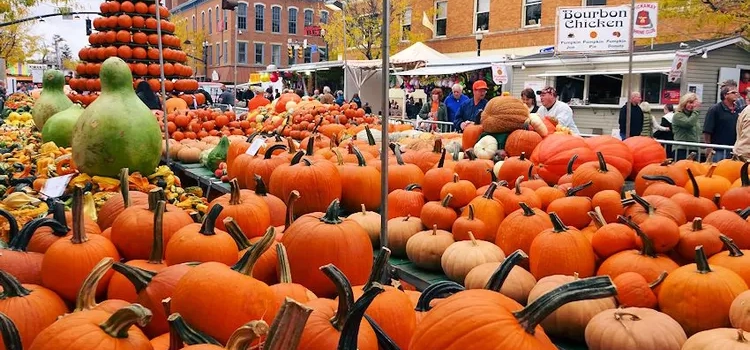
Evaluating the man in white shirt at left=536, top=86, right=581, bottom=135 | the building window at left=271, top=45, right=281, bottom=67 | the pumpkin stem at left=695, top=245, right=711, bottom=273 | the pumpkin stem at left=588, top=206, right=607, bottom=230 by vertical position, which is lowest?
the pumpkin stem at left=695, top=245, right=711, bottom=273

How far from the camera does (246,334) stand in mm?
1115

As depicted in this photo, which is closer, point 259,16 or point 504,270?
point 504,270

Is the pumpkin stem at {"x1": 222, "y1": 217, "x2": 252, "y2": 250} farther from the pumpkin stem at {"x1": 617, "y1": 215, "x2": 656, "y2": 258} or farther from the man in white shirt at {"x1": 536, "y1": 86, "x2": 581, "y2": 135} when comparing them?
the man in white shirt at {"x1": 536, "y1": 86, "x2": 581, "y2": 135}

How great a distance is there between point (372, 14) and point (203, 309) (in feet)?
93.4

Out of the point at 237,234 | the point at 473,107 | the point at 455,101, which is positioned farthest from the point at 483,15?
the point at 237,234

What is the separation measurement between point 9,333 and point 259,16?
5494 centimetres

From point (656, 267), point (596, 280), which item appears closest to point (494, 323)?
point (596, 280)

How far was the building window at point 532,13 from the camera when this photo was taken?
23.0 meters

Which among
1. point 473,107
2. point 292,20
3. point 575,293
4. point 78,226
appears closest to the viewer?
point 575,293

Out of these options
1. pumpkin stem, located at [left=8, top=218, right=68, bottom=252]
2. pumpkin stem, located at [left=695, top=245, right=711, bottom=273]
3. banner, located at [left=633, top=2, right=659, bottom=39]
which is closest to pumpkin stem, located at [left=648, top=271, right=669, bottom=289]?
pumpkin stem, located at [left=695, top=245, right=711, bottom=273]

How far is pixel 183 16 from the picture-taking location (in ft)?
201

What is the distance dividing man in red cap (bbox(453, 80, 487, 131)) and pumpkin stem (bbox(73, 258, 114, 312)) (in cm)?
692

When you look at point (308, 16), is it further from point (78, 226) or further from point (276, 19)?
point (78, 226)

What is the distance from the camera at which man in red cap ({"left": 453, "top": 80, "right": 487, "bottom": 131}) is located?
8562 millimetres
